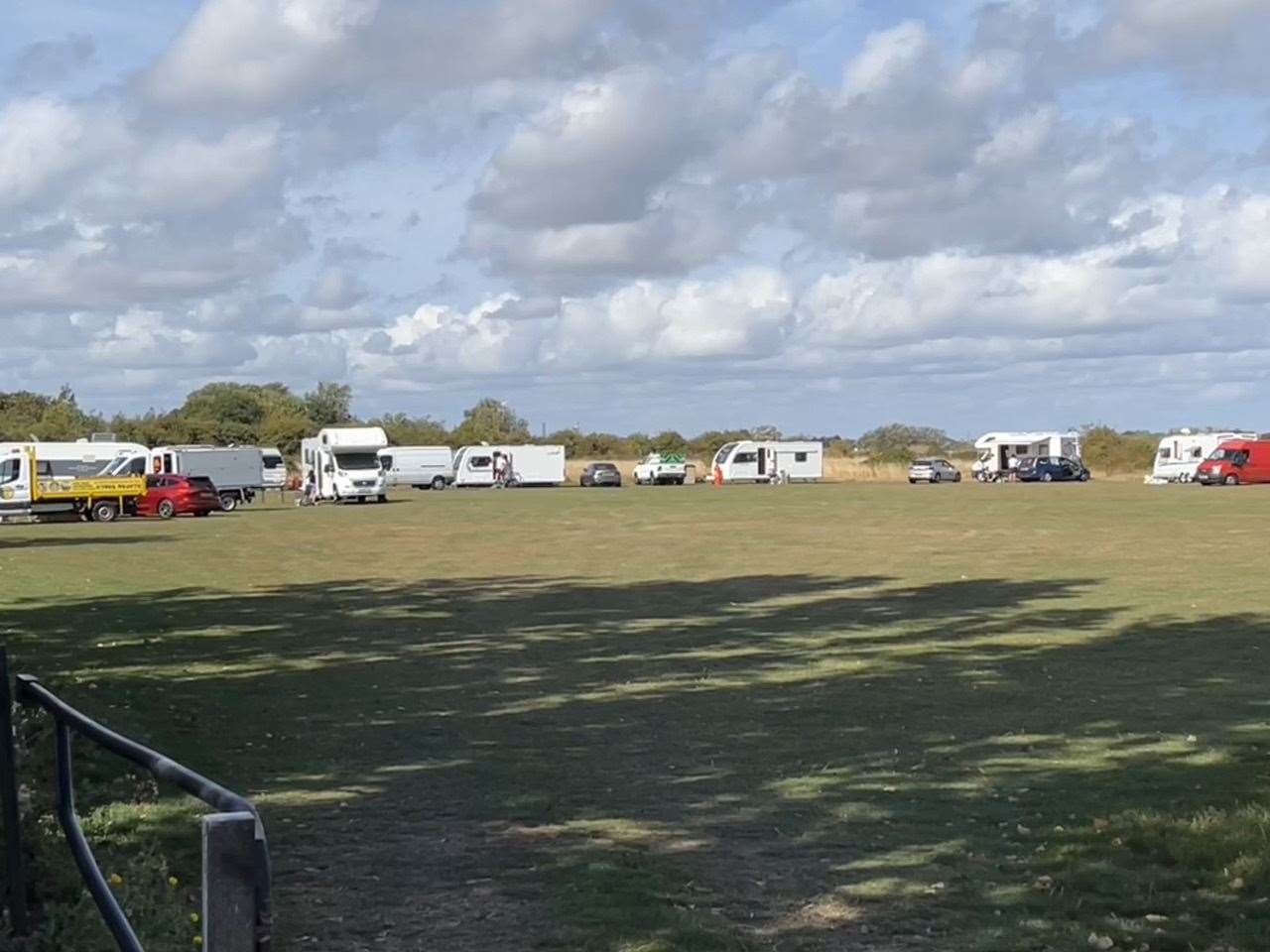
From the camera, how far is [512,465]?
9831 cm

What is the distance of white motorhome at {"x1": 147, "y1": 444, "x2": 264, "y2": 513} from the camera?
72.4 m

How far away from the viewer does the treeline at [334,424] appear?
12075 centimetres

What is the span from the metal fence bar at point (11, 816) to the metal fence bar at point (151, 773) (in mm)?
94

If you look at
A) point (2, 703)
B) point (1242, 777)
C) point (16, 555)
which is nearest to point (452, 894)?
point (2, 703)

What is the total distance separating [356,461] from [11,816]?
66135 millimetres

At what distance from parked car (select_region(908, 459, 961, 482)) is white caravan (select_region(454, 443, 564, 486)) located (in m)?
19.8

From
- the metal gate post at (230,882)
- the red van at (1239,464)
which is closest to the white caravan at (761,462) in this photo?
the red van at (1239,464)

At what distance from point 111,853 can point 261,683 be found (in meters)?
7.64

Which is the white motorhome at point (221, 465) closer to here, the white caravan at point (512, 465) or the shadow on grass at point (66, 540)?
the white caravan at point (512, 465)

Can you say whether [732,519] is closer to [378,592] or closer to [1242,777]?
[378,592]

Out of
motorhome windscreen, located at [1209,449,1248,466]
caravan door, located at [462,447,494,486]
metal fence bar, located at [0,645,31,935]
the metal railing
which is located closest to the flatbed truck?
caravan door, located at [462,447,494,486]

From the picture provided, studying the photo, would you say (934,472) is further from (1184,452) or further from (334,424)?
(334,424)

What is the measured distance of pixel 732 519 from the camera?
49.3m

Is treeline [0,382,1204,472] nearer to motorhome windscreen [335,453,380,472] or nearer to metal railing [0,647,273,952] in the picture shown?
motorhome windscreen [335,453,380,472]
